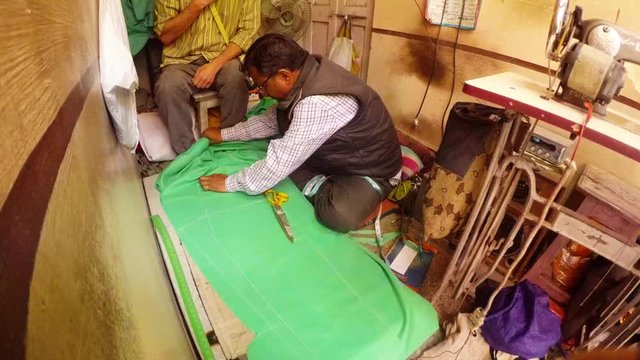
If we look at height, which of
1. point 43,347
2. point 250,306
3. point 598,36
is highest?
point 598,36

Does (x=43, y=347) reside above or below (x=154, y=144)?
above

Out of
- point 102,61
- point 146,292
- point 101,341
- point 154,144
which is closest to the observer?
point 101,341

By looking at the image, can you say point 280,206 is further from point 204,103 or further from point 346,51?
point 346,51

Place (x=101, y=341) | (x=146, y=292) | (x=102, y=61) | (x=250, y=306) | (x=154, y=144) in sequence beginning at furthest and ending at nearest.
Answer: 1. (x=154, y=144)
2. (x=250, y=306)
3. (x=102, y=61)
4. (x=146, y=292)
5. (x=101, y=341)

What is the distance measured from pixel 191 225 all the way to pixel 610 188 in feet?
6.24

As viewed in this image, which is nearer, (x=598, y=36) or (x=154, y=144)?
(x=598, y=36)

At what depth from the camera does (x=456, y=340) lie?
4.49 ft

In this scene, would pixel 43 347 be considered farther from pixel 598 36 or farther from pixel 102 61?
pixel 598 36

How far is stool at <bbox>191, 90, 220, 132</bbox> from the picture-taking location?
212cm

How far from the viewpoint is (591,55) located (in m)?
0.95

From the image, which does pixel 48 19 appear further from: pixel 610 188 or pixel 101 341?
pixel 610 188

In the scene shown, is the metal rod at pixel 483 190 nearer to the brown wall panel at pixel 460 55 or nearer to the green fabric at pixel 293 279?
the green fabric at pixel 293 279

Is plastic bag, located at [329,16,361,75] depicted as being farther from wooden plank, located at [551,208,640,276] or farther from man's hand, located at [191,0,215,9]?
wooden plank, located at [551,208,640,276]

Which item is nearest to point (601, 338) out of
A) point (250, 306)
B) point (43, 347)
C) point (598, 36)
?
point (598, 36)
